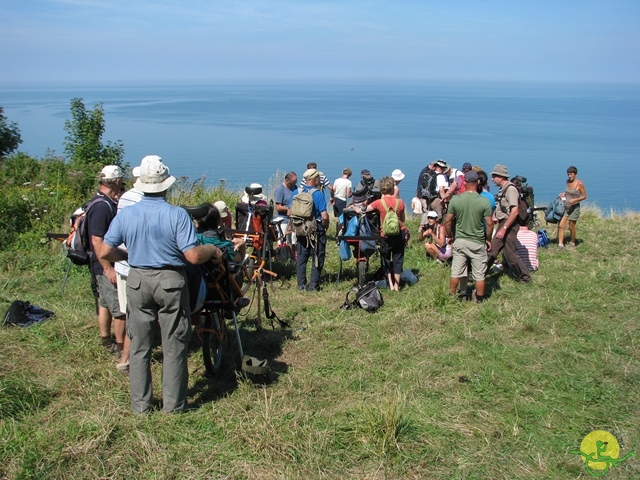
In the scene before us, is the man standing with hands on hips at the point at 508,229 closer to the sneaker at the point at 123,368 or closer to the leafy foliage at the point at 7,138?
the sneaker at the point at 123,368

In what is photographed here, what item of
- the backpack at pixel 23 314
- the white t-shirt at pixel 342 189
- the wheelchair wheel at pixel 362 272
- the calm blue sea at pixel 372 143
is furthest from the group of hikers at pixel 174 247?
the calm blue sea at pixel 372 143

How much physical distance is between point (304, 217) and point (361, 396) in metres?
3.72

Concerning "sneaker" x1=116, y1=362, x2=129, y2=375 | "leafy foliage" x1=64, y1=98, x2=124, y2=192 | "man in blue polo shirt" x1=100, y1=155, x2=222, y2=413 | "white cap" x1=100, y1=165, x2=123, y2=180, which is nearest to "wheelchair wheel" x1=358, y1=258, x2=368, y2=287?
"sneaker" x1=116, y1=362, x2=129, y2=375

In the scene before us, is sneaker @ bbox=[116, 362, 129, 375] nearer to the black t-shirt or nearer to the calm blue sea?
the black t-shirt

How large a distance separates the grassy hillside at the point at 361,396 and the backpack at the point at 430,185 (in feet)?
14.2

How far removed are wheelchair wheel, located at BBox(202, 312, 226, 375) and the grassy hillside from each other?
15 cm

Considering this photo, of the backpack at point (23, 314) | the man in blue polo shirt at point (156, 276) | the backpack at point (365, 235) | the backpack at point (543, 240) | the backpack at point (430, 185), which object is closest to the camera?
the man in blue polo shirt at point (156, 276)

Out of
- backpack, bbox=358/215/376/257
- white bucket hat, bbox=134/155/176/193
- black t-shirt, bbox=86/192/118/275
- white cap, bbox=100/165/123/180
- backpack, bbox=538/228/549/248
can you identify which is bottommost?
backpack, bbox=538/228/549/248

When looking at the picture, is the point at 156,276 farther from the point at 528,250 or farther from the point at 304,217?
the point at 528,250

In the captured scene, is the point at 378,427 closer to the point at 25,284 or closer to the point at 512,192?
the point at 512,192

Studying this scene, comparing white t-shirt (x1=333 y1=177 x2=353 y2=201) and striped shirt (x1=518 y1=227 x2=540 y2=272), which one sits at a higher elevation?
white t-shirt (x1=333 y1=177 x2=353 y2=201)

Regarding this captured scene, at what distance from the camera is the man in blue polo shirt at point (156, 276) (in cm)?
435

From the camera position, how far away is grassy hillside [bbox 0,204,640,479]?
4.06m

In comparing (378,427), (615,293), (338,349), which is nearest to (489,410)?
(378,427)
